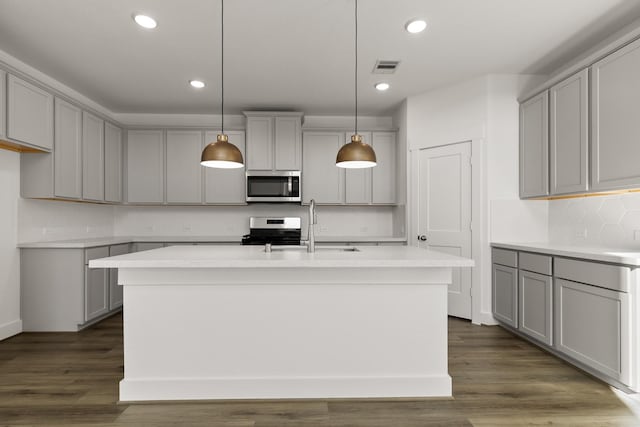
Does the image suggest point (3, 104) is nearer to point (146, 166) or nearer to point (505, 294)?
point (146, 166)

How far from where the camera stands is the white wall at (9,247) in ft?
11.0

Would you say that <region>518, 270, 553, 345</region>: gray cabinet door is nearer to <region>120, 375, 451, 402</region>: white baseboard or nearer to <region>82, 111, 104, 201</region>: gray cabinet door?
<region>120, 375, 451, 402</region>: white baseboard

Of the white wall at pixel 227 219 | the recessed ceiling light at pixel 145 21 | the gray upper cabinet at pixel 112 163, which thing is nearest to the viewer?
the recessed ceiling light at pixel 145 21

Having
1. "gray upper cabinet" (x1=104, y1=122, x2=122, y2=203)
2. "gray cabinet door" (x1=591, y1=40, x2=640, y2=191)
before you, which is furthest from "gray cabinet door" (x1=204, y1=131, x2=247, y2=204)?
"gray cabinet door" (x1=591, y1=40, x2=640, y2=191)

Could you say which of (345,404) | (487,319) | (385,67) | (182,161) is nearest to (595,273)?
(487,319)

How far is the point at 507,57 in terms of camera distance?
11.1ft

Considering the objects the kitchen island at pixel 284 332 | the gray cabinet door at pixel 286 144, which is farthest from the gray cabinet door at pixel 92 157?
the kitchen island at pixel 284 332

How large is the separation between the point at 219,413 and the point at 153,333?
0.63m

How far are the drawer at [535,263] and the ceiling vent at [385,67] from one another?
2157mm

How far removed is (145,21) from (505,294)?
3.97 metres

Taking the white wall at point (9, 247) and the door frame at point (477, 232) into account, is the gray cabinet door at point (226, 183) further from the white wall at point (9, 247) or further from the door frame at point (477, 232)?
the door frame at point (477, 232)

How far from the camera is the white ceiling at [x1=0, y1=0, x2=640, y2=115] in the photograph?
2.58 m

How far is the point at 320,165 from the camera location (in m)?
4.88

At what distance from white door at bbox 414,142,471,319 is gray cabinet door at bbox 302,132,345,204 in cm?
A: 117
